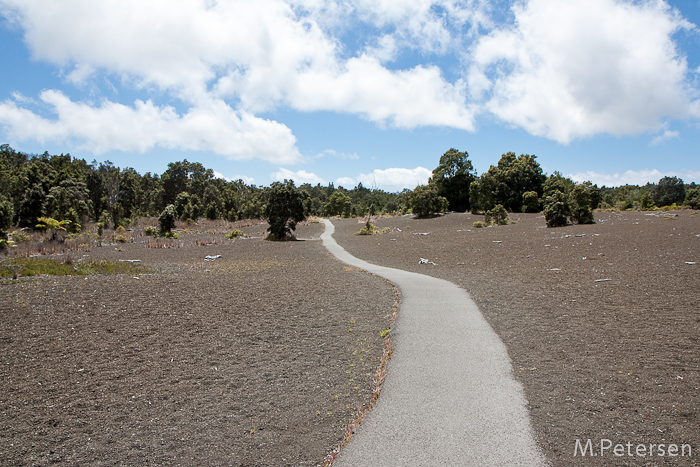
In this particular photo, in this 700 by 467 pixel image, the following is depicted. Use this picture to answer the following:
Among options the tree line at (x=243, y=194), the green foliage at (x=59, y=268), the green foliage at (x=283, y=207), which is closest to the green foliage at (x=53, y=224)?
the tree line at (x=243, y=194)

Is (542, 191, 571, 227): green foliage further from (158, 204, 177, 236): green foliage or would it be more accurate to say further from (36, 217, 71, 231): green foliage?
(36, 217, 71, 231): green foliage

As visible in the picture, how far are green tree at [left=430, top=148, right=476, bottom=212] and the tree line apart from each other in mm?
144

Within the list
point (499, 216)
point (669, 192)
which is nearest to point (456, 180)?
point (499, 216)

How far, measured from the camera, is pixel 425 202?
4666 cm

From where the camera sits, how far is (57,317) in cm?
745

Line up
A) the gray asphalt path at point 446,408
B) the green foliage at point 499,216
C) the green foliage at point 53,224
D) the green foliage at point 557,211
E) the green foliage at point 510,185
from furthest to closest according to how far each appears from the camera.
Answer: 1. the green foliage at point 510,185
2. the green foliage at point 499,216
3. the green foliage at point 557,211
4. the green foliage at point 53,224
5. the gray asphalt path at point 446,408

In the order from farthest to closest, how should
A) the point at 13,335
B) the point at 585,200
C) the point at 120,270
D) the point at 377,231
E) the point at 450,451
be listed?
the point at 377,231
the point at 585,200
the point at 120,270
the point at 13,335
the point at 450,451

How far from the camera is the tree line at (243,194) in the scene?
29.0 metres

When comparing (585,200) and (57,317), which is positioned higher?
(585,200)

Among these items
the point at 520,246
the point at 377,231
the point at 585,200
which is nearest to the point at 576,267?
the point at 520,246

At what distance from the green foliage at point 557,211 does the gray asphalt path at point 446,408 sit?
24.0 m

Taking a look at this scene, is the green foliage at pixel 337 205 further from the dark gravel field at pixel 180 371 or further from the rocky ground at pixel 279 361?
the dark gravel field at pixel 180 371

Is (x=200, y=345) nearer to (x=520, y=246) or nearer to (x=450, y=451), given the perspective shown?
(x=450, y=451)

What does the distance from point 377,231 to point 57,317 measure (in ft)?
91.9
